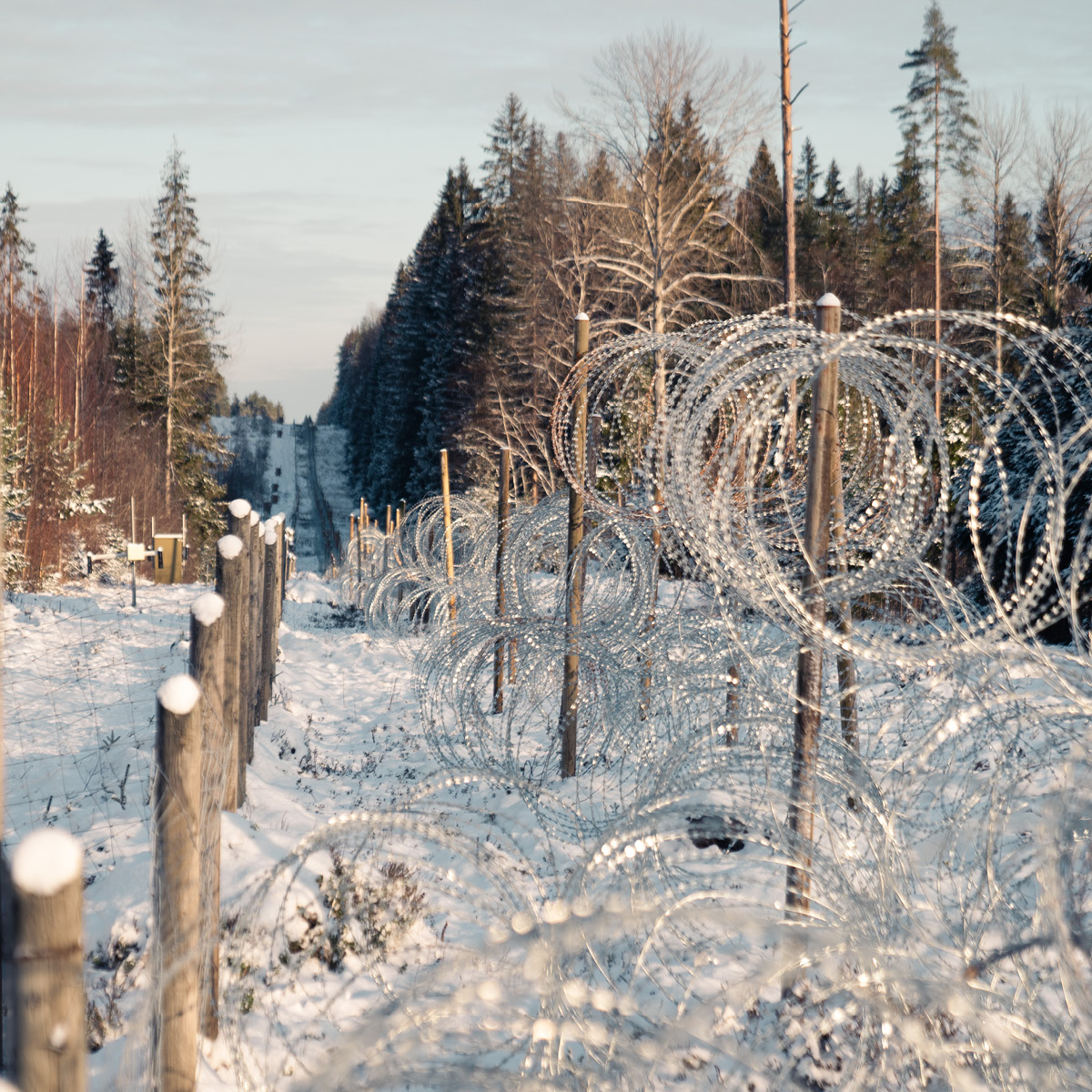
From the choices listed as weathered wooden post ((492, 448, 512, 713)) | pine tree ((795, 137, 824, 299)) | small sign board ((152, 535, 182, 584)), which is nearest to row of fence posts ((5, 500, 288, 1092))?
weathered wooden post ((492, 448, 512, 713))

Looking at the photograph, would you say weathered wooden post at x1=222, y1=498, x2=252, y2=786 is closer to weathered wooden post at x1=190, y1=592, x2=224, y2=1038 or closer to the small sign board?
weathered wooden post at x1=190, y1=592, x2=224, y2=1038

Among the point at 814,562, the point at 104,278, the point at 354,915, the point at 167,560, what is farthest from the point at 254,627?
the point at 104,278

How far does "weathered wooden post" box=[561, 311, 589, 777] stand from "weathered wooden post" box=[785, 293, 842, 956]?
2.69m

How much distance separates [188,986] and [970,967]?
2324 millimetres

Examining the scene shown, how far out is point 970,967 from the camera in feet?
9.39

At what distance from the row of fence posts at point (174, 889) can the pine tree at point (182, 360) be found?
1334 inches

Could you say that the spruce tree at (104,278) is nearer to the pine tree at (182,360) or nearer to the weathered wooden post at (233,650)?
the pine tree at (182,360)

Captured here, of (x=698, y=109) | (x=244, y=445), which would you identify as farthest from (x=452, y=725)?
(x=244, y=445)

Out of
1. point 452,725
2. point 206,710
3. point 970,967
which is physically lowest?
point 452,725

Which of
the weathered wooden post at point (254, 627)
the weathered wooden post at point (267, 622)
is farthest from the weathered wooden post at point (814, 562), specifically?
the weathered wooden post at point (267, 622)

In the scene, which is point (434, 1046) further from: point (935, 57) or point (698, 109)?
point (935, 57)

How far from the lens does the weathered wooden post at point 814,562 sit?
3908mm

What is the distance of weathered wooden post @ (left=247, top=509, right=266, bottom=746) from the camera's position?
5.96 meters

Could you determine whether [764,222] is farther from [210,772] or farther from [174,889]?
[174,889]
